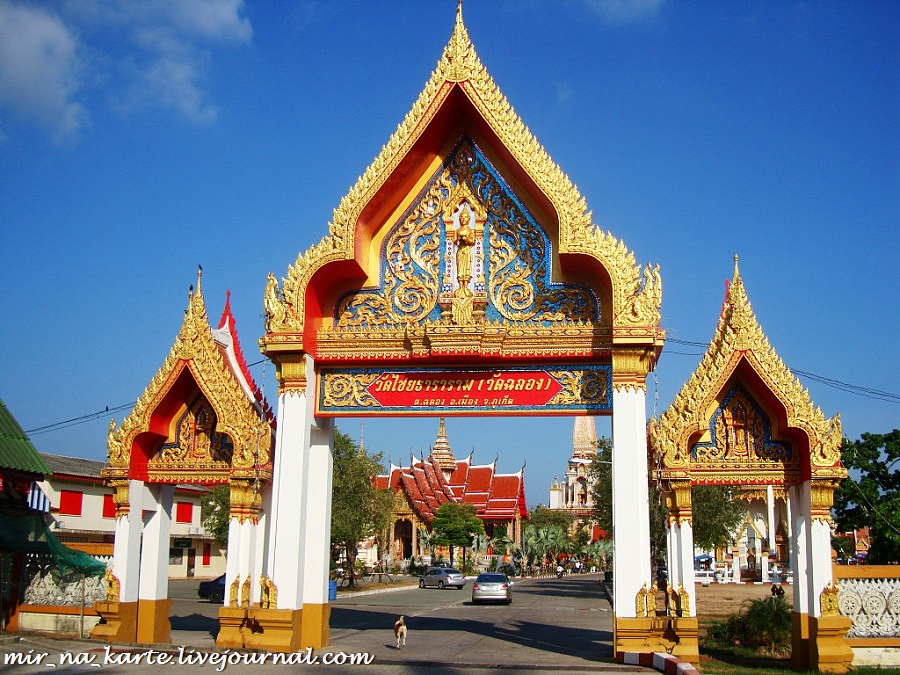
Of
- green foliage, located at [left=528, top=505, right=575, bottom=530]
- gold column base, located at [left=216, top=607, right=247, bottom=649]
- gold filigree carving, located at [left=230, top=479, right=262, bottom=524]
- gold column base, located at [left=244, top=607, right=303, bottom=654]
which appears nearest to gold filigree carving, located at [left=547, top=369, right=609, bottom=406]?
gold filigree carving, located at [left=230, top=479, right=262, bottom=524]

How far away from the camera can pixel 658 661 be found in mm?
12156

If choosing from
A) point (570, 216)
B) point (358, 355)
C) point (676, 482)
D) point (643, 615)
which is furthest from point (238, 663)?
point (570, 216)

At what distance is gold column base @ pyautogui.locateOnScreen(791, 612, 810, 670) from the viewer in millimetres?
12992

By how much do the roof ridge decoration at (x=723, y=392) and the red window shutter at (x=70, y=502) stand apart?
32.4m

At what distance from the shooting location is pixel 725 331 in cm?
1374

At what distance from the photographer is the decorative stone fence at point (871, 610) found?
41.7 feet

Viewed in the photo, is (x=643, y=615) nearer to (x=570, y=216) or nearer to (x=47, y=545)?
(x=570, y=216)

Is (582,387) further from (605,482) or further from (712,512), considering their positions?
(712,512)

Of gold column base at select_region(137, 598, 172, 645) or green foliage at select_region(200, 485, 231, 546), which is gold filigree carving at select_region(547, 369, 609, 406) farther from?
green foliage at select_region(200, 485, 231, 546)

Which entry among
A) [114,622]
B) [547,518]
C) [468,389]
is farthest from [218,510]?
[547,518]

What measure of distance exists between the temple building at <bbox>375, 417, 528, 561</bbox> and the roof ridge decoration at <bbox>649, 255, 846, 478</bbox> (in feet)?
172

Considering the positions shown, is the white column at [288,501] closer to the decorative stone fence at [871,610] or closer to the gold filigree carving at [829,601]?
the gold filigree carving at [829,601]

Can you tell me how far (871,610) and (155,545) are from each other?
36.6ft

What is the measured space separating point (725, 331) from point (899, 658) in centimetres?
516
